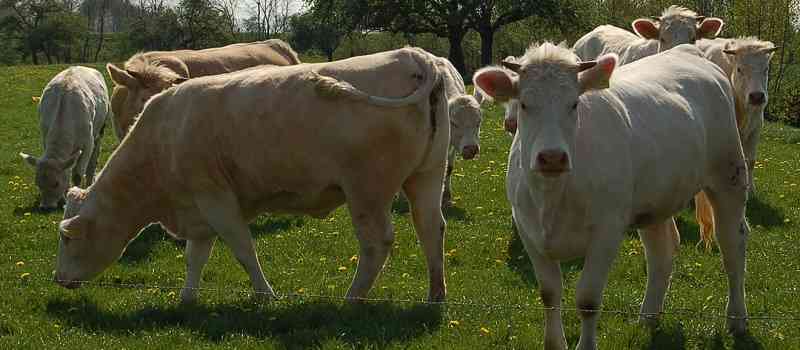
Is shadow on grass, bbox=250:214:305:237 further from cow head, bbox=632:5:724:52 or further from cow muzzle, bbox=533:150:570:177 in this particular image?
cow muzzle, bbox=533:150:570:177

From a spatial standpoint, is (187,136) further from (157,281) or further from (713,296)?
(713,296)

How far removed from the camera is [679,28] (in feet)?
43.1

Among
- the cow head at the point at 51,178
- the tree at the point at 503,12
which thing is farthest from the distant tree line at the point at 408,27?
the cow head at the point at 51,178

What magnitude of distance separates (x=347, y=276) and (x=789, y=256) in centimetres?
489

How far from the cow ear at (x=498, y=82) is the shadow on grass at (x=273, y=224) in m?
6.20

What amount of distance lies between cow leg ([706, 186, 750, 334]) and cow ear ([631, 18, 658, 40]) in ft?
23.7

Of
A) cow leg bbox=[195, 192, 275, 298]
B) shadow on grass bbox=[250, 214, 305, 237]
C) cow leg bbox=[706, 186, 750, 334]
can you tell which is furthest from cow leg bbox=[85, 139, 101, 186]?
cow leg bbox=[706, 186, 750, 334]

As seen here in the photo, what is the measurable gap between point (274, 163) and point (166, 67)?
600cm

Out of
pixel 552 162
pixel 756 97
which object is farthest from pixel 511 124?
pixel 756 97

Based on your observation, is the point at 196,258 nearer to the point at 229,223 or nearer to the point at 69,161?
the point at 229,223

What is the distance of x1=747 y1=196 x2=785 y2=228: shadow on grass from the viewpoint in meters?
11.6

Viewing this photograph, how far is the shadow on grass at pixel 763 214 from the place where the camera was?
11.6 meters

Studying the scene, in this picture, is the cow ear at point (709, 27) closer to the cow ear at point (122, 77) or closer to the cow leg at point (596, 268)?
the cow ear at point (122, 77)

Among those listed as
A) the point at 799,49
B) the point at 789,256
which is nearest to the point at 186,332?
the point at 789,256
